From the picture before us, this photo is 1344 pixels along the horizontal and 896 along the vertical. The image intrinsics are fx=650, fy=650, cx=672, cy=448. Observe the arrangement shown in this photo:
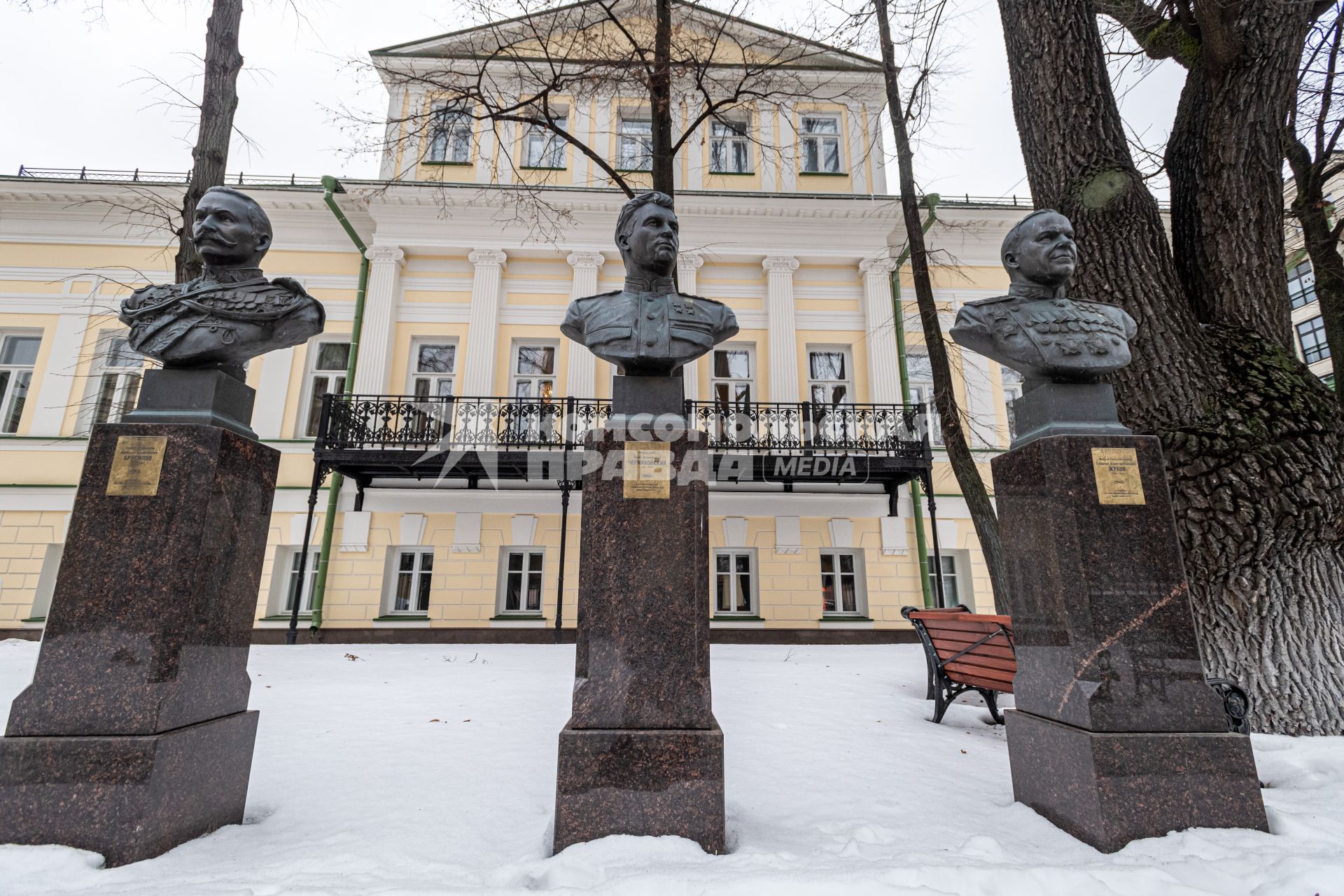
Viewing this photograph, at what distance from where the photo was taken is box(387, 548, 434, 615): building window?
9.42 m

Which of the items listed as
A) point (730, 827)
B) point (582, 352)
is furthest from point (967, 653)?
point (582, 352)

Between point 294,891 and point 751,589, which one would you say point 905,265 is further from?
point 294,891

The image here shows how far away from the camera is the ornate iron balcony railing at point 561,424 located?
9219mm

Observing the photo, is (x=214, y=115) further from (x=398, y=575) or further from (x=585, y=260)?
(x=398, y=575)

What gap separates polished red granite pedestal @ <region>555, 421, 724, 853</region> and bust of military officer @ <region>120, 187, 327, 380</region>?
1.35 m

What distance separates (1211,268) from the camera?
3.89 metres

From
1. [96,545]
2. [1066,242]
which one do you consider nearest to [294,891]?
[96,545]

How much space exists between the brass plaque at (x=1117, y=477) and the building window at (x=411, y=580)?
28.8ft

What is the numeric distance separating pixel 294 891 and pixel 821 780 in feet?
6.24

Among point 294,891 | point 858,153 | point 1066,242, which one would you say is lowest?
point 294,891

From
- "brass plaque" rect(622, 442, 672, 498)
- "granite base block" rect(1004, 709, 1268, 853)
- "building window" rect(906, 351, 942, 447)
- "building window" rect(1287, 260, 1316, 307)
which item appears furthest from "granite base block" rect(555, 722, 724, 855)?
"building window" rect(1287, 260, 1316, 307)

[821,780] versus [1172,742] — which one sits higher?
[1172,742]

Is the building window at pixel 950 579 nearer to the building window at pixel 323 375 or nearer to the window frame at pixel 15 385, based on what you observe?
the building window at pixel 323 375

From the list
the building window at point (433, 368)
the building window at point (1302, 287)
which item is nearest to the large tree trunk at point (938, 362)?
the building window at point (433, 368)
